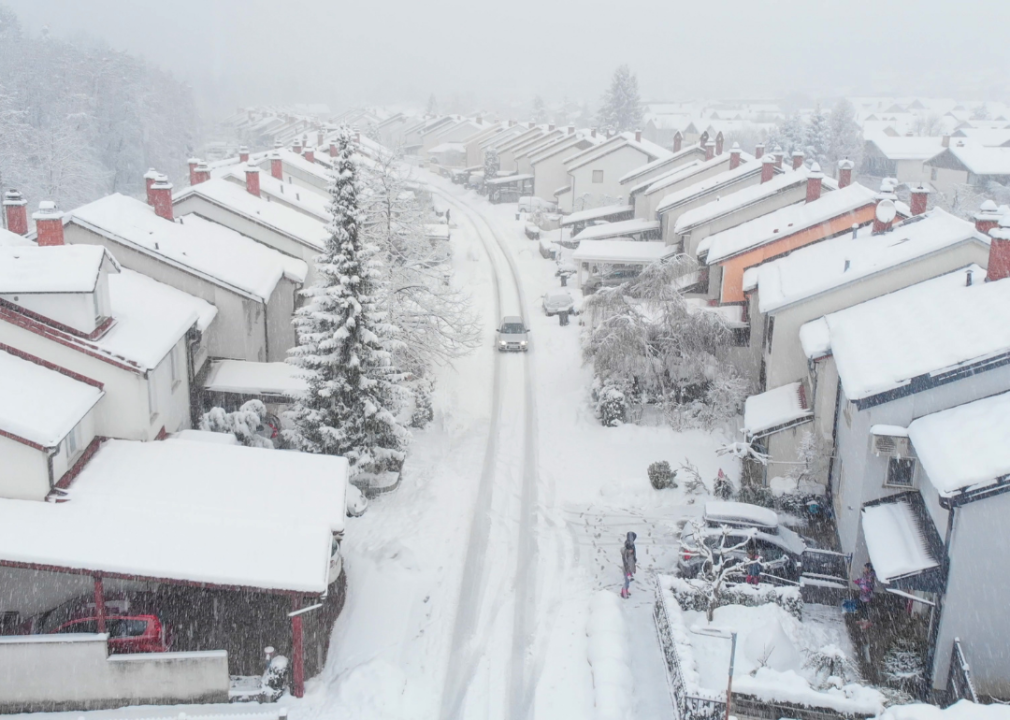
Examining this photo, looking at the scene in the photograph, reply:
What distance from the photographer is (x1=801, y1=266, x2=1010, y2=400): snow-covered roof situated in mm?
17891

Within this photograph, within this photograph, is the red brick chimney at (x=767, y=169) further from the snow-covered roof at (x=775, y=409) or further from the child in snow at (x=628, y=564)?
the child in snow at (x=628, y=564)

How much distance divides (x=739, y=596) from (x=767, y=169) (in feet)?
95.4

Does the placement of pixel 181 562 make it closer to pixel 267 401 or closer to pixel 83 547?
pixel 83 547

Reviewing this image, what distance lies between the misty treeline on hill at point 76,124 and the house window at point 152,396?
199ft

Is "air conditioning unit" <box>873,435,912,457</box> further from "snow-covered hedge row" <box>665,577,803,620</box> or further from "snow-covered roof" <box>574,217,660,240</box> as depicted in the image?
"snow-covered roof" <box>574,217,660,240</box>

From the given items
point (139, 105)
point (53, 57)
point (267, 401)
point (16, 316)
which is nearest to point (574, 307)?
point (267, 401)

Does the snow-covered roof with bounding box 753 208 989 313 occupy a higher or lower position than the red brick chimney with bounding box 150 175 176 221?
lower

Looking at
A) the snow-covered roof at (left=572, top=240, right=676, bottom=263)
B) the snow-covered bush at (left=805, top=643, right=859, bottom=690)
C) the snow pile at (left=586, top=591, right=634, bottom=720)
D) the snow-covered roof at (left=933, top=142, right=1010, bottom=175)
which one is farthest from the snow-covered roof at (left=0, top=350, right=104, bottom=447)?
the snow-covered roof at (left=933, top=142, right=1010, bottom=175)

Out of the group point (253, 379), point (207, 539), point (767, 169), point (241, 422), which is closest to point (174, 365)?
point (241, 422)

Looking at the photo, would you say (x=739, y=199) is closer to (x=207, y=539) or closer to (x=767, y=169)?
(x=767, y=169)

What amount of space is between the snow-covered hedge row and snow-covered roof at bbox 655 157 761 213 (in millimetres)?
29698

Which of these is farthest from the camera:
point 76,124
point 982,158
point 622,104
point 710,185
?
point 622,104

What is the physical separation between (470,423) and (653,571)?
11090mm

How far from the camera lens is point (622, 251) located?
154 ft
